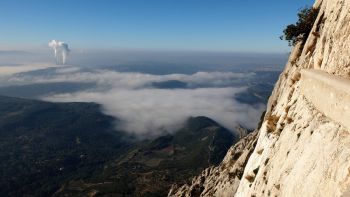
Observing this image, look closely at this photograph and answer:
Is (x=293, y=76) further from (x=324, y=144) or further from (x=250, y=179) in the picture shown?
(x=324, y=144)

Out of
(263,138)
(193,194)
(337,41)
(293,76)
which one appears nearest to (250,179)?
(263,138)

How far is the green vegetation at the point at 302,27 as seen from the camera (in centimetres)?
4559

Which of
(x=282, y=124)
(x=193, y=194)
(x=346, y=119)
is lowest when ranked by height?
(x=193, y=194)

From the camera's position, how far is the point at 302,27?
152 ft

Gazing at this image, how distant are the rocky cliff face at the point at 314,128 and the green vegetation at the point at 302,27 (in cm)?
371

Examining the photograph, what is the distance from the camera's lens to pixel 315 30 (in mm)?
38406

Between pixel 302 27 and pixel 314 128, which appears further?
pixel 302 27

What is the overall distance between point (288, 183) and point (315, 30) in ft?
64.1

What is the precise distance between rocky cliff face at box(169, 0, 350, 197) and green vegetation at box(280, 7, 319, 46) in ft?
12.2

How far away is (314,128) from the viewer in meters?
24.7

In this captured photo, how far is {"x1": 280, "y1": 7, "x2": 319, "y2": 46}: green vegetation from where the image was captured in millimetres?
45594

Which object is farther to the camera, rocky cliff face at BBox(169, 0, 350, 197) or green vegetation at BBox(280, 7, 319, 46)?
green vegetation at BBox(280, 7, 319, 46)

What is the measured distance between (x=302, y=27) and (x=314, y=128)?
24613 millimetres

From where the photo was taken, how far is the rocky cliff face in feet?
64.1
